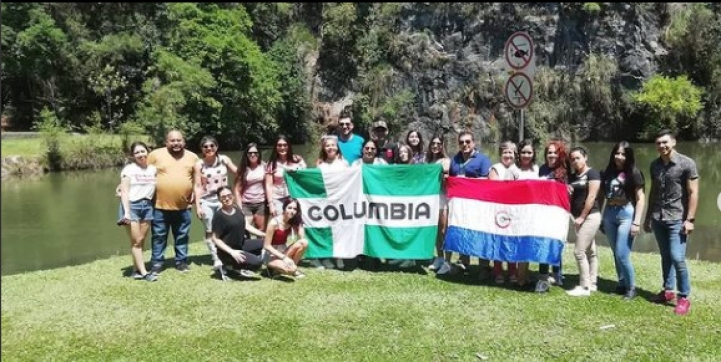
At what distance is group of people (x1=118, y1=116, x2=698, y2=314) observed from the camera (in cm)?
559

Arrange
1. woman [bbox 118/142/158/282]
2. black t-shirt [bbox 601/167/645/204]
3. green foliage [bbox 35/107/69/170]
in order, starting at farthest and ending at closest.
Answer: green foliage [bbox 35/107/69/170], woman [bbox 118/142/158/282], black t-shirt [bbox 601/167/645/204]

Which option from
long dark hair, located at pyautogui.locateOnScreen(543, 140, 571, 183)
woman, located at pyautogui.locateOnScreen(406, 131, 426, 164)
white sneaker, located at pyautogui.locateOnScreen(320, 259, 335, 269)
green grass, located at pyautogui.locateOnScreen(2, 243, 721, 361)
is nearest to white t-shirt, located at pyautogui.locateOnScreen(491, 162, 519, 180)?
long dark hair, located at pyautogui.locateOnScreen(543, 140, 571, 183)

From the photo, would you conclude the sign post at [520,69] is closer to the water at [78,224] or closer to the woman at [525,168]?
the woman at [525,168]

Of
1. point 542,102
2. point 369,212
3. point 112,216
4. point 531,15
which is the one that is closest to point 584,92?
point 542,102

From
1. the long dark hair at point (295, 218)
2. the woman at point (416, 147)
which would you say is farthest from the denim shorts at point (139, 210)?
the woman at point (416, 147)

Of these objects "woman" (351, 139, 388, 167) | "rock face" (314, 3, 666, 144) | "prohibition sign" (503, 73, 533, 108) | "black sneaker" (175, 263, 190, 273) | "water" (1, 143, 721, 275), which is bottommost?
"water" (1, 143, 721, 275)

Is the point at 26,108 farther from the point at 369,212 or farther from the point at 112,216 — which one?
the point at 369,212

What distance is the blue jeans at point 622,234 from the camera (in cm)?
583

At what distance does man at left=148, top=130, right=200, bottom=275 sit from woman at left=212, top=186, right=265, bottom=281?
0.43m

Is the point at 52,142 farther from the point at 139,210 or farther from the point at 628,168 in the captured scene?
the point at 628,168

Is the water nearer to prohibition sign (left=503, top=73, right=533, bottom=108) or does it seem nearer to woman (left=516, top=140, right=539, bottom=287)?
woman (left=516, top=140, right=539, bottom=287)

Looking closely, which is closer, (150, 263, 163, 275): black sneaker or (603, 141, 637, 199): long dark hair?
(603, 141, 637, 199): long dark hair

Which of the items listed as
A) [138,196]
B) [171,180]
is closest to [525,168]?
[171,180]

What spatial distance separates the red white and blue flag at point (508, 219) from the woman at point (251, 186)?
2.17m
